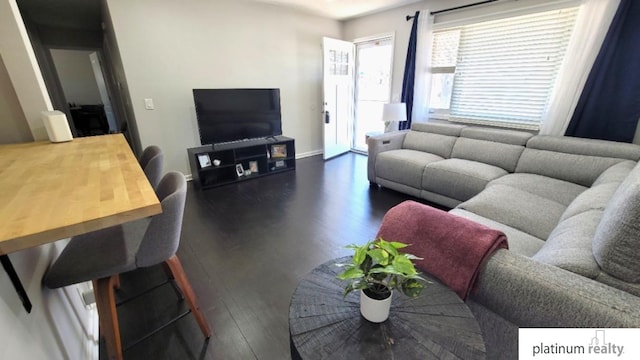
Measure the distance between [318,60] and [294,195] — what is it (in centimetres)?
270

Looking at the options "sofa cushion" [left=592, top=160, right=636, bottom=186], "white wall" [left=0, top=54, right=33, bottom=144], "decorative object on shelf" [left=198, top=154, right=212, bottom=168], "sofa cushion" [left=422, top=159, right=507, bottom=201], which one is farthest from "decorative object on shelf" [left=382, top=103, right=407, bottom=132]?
"white wall" [left=0, top=54, right=33, bottom=144]

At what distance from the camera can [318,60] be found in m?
4.68

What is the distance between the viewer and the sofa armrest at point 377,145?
3357 mm

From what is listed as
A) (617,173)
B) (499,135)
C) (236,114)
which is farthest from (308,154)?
(617,173)

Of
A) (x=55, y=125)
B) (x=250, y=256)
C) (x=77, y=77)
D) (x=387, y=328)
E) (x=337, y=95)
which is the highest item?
(x=77, y=77)

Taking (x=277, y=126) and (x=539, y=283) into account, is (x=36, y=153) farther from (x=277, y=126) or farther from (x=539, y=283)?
(x=277, y=126)

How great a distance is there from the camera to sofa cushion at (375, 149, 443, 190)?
117 inches

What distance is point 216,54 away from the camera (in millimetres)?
3656

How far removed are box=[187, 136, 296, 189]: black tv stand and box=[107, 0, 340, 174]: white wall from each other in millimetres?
380

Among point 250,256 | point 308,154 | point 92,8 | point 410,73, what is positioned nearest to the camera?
point 250,256

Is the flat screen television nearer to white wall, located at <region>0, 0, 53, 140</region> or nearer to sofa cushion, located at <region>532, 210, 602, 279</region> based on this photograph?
white wall, located at <region>0, 0, 53, 140</region>

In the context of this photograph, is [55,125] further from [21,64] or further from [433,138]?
[433,138]

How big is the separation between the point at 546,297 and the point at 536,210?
1.31 m

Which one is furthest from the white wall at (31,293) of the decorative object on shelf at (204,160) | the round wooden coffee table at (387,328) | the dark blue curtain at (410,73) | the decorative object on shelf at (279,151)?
the dark blue curtain at (410,73)
